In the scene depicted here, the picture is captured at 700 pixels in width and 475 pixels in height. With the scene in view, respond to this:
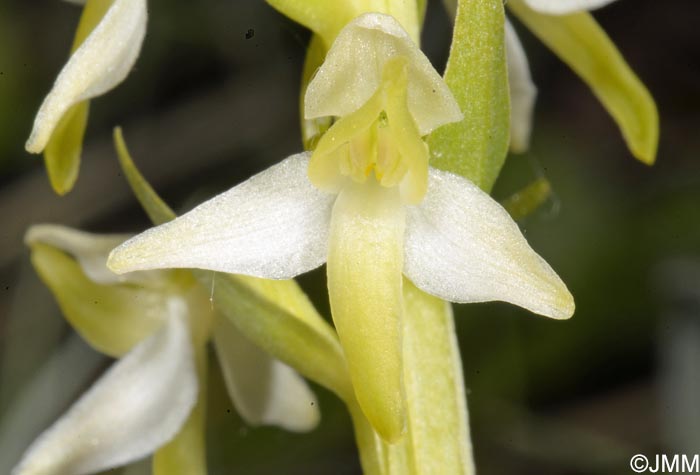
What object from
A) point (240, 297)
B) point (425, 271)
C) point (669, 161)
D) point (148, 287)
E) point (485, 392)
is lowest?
point (485, 392)

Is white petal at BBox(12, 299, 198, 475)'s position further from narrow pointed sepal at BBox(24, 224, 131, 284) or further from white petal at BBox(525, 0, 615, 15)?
white petal at BBox(525, 0, 615, 15)

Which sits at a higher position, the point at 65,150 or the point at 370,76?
the point at 370,76

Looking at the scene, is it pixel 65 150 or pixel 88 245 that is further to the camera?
pixel 88 245

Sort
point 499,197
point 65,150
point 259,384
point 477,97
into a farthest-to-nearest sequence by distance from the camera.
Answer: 1. point 499,197
2. point 259,384
3. point 65,150
4. point 477,97

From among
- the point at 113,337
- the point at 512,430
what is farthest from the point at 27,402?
the point at 512,430

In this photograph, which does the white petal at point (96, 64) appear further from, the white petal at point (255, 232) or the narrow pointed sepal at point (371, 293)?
the narrow pointed sepal at point (371, 293)

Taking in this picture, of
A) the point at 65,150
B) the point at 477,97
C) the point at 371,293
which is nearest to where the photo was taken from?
the point at 371,293

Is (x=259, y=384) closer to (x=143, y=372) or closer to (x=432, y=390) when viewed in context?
(x=143, y=372)

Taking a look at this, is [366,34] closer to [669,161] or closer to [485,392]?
[485,392]

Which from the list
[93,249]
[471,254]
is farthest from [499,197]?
[471,254]
